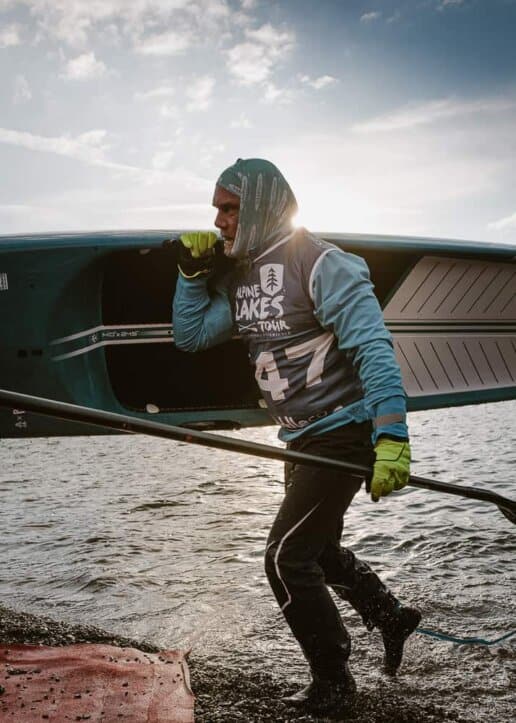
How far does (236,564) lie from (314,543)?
2235 millimetres

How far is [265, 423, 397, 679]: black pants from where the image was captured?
245 centimetres

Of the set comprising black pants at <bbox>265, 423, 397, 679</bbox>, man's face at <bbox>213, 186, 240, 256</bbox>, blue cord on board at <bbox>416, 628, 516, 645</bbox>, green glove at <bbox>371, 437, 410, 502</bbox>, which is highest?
man's face at <bbox>213, 186, 240, 256</bbox>

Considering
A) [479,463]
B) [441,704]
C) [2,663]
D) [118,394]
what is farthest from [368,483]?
[479,463]

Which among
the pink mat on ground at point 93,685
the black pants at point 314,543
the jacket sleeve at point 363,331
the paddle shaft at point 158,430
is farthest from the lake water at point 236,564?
the jacket sleeve at point 363,331

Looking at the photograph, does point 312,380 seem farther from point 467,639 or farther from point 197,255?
point 467,639

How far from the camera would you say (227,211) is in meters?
2.64

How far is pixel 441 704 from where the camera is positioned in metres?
2.72

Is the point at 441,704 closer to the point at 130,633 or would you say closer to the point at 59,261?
the point at 130,633

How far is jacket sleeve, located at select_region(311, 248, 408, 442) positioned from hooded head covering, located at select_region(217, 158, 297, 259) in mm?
286

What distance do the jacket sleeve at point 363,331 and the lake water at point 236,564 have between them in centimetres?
127

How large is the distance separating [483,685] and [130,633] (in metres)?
1.70

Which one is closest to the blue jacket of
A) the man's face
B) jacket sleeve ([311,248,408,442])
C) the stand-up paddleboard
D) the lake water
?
jacket sleeve ([311,248,408,442])

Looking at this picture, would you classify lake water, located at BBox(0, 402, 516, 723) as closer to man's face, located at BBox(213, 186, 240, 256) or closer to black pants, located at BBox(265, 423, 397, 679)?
black pants, located at BBox(265, 423, 397, 679)

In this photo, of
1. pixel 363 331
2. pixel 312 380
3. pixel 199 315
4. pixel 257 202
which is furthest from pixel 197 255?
pixel 363 331
